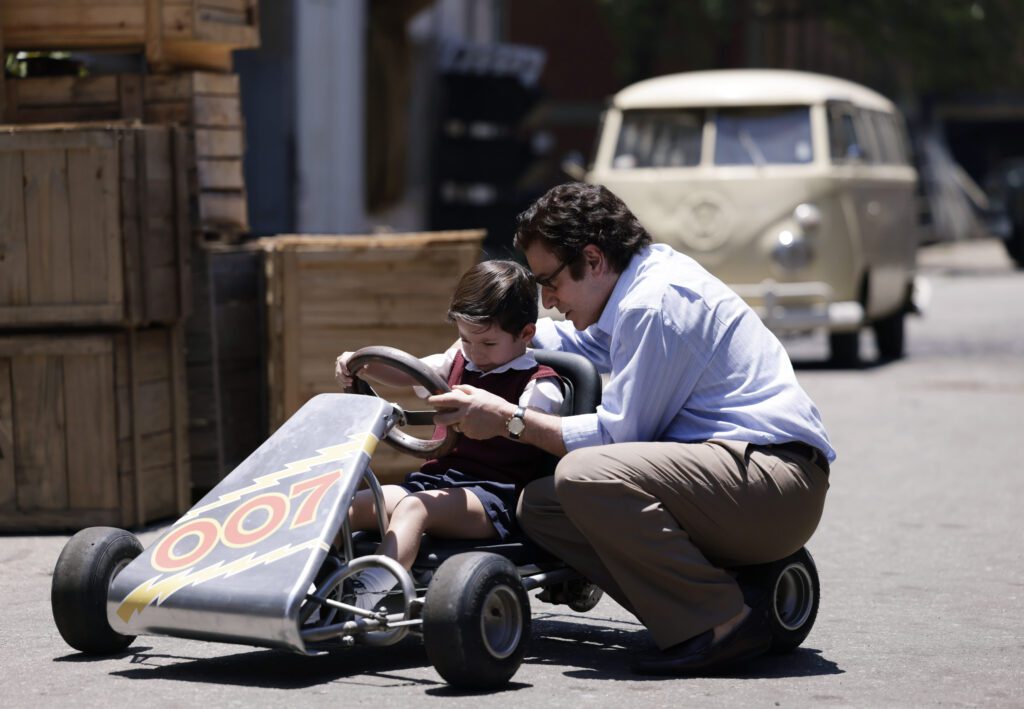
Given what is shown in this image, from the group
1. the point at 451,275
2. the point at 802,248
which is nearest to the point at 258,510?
the point at 451,275

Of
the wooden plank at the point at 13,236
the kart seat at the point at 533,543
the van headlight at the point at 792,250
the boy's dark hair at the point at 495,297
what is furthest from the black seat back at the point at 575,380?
the van headlight at the point at 792,250

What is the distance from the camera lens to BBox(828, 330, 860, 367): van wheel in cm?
1603

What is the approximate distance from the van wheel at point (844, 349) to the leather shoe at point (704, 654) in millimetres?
10824

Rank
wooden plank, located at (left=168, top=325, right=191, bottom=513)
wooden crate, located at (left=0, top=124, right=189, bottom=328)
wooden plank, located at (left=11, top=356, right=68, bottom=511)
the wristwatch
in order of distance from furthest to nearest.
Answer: wooden plank, located at (left=168, top=325, right=191, bottom=513)
wooden plank, located at (left=11, top=356, right=68, bottom=511)
wooden crate, located at (left=0, top=124, right=189, bottom=328)
the wristwatch

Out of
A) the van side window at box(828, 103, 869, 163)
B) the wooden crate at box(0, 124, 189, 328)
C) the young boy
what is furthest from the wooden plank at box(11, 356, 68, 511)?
the van side window at box(828, 103, 869, 163)

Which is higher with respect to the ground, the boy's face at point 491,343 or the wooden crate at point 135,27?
the wooden crate at point 135,27

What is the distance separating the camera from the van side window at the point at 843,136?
15.3 m

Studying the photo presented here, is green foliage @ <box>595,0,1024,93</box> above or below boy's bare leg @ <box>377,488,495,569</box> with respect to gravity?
above

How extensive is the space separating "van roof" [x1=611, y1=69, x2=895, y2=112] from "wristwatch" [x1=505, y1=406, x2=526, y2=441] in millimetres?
10320

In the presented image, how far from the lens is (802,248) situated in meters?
15.0

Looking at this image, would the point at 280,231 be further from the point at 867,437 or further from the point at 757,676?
the point at 757,676

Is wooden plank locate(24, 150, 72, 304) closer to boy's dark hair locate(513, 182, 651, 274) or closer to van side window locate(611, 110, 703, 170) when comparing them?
boy's dark hair locate(513, 182, 651, 274)

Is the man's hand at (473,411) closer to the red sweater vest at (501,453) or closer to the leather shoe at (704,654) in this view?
the red sweater vest at (501,453)

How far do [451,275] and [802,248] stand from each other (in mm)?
6846
